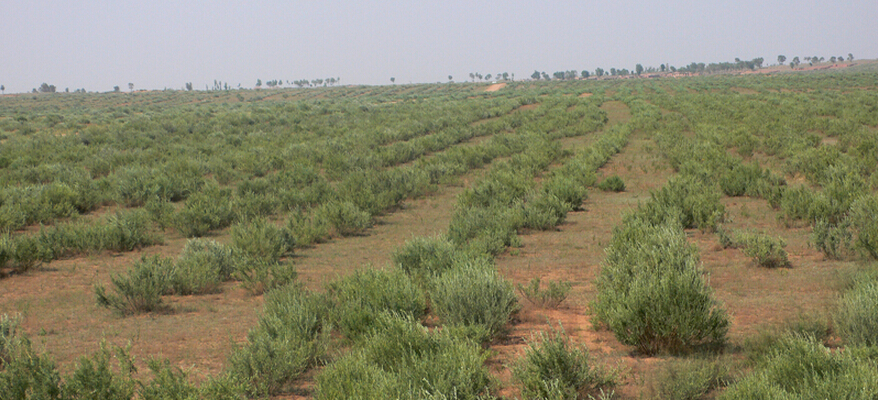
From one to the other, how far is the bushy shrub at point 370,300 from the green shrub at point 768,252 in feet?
15.3

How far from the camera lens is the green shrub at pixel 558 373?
3.83 meters

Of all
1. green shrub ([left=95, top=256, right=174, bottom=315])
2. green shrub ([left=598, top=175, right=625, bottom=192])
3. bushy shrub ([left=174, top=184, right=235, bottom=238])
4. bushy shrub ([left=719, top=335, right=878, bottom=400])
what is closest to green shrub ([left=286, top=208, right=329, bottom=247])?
bushy shrub ([left=174, top=184, right=235, bottom=238])

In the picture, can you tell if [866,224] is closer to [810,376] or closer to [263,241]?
[810,376]

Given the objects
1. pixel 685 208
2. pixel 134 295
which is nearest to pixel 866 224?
pixel 685 208

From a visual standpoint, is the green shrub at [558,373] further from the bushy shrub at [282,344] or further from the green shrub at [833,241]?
the green shrub at [833,241]

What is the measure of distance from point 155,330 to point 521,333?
3758 mm

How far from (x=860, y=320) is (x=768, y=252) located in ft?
11.5

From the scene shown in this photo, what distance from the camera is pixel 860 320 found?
422cm

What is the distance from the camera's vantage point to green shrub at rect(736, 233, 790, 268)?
24.5 feet

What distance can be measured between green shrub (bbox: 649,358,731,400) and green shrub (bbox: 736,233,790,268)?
3.91 m

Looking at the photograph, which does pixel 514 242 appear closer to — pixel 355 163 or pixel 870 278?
pixel 870 278

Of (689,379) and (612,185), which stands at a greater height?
(689,379)

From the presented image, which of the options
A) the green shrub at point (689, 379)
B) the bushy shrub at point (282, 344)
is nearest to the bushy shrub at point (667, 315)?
the green shrub at point (689, 379)

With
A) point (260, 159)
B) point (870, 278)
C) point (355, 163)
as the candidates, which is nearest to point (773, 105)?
point (355, 163)
